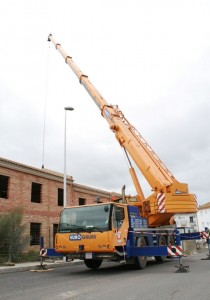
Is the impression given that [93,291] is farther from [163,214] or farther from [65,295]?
[163,214]

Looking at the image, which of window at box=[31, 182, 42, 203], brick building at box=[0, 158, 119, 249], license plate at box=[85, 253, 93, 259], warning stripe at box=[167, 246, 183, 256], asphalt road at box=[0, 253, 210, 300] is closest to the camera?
asphalt road at box=[0, 253, 210, 300]

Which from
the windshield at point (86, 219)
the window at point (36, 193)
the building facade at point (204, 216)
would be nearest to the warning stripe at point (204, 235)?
the windshield at point (86, 219)

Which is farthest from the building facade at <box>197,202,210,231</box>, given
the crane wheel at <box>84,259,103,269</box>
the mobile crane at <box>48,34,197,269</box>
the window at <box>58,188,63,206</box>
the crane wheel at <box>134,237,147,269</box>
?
the crane wheel at <box>134,237,147,269</box>

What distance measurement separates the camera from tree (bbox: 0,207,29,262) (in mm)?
17297

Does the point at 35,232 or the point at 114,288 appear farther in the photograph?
the point at 35,232

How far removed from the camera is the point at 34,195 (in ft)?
80.6

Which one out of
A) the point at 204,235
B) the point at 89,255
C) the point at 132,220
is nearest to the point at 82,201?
the point at 204,235

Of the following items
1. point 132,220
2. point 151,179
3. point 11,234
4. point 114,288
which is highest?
point 151,179

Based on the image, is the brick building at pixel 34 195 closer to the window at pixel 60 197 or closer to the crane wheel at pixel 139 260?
the window at pixel 60 197

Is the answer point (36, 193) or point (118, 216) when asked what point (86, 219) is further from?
point (36, 193)

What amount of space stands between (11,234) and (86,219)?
7049 mm

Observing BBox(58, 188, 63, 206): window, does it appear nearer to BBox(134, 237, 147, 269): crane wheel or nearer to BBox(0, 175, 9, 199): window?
BBox(0, 175, 9, 199): window

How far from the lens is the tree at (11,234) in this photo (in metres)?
17.3

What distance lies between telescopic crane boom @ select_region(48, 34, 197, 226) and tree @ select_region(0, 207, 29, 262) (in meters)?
6.76
